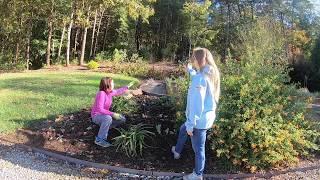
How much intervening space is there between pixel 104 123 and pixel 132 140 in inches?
21.6

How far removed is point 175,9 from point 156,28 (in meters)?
2.02

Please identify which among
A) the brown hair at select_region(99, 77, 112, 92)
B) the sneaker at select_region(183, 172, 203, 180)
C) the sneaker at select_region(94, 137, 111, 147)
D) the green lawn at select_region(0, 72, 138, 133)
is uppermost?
the brown hair at select_region(99, 77, 112, 92)

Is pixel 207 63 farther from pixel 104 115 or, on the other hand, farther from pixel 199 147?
pixel 104 115

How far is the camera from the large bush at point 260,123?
6.04 meters

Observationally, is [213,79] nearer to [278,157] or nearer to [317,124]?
[278,157]

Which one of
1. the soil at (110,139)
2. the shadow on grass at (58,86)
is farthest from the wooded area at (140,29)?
the soil at (110,139)

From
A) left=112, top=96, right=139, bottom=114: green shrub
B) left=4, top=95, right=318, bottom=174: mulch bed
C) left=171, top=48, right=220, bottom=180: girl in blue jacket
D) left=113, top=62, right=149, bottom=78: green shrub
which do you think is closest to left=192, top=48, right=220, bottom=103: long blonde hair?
left=171, top=48, right=220, bottom=180: girl in blue jacket

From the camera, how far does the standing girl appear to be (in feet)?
22.3

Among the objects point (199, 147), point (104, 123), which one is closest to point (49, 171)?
point (104, 123)

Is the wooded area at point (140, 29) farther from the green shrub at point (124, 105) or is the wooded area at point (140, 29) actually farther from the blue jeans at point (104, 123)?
the blue jeans at point (104, 123)

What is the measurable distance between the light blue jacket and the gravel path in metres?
1.08

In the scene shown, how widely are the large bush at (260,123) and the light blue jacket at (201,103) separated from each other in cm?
64

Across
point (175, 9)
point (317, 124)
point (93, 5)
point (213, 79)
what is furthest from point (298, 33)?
point (213, 79)

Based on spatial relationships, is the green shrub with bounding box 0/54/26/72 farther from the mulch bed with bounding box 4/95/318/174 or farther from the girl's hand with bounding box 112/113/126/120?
the girl's hand with bounding box 112/113/126/120
